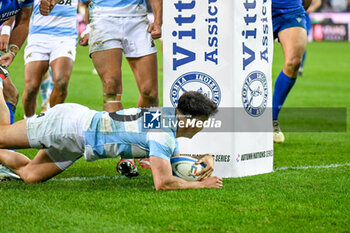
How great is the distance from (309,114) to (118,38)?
558cm

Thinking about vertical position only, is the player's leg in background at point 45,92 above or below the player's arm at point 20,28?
below

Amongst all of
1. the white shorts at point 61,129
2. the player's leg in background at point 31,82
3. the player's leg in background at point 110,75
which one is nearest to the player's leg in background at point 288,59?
the player's leg in background at point 110,75

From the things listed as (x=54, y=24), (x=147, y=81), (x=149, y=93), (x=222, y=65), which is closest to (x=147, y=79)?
(x=147, y=81)

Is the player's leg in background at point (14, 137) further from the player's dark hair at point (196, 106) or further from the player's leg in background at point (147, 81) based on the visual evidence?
the player's leg in background at point (147, 81)

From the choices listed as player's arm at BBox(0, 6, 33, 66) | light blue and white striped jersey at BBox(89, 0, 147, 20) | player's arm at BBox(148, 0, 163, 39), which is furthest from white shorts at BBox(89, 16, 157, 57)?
player's arm at BBox(0, 6, 33, 66)

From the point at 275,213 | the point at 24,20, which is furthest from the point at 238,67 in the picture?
the point at 24,20

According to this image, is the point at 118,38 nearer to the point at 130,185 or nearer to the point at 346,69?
the point at 130,185

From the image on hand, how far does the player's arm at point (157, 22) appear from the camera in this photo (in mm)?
5955

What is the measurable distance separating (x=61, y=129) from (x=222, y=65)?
146 centimetres

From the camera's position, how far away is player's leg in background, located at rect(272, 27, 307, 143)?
24.8ft

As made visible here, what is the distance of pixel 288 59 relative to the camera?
760cm

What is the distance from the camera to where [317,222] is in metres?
4.14

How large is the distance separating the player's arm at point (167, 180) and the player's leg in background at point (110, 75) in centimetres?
144

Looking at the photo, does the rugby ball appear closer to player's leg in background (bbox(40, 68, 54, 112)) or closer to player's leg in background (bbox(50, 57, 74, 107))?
player's leg in background (bbox(50, 57, 74, 107))
